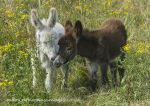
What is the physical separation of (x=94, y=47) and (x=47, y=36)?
837 mm

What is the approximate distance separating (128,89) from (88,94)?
999 mm

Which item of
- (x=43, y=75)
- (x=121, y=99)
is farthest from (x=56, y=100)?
(x=121, y=99)

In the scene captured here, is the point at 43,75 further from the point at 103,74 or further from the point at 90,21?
the point at 90,21

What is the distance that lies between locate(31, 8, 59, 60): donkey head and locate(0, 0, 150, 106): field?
0.60 feet

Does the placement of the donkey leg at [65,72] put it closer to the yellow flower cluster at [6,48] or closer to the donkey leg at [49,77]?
the donkey leg at [49,77]

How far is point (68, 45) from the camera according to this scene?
857 centimetres

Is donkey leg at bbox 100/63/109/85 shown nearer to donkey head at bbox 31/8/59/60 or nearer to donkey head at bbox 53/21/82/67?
donkey head at bbox 53/21/82/67

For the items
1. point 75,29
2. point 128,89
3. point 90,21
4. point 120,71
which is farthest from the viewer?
point 90,21

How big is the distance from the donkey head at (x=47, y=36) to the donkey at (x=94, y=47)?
0.57ft

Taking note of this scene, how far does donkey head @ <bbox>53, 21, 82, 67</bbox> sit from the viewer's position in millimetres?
8492

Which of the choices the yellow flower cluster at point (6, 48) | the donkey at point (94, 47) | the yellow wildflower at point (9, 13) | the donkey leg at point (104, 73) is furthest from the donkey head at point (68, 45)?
the yellow wildflower at point (9, 13)

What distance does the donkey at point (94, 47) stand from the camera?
856 centimetres

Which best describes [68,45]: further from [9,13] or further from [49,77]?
[9,13]

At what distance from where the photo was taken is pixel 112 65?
9328 millimetres
